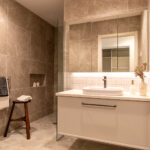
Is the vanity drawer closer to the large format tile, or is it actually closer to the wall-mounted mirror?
the large format tile

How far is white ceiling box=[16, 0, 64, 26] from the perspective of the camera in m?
2.70

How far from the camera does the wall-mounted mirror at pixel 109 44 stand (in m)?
2.05

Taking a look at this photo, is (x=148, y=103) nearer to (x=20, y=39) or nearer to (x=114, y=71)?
(x=114, y=71)

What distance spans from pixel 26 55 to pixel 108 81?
1770mm

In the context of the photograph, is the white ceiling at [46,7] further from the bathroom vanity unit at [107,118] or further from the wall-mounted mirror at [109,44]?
the bathroom vanity unit at [107,118]

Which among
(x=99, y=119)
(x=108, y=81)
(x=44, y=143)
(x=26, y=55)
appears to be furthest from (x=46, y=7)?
(x=44, y=143)

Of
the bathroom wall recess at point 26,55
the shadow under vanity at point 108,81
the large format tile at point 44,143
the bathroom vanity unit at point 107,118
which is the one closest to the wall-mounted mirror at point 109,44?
the shadow under vanity at point 108,81

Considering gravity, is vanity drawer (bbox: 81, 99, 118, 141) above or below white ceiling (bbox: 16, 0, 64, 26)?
below

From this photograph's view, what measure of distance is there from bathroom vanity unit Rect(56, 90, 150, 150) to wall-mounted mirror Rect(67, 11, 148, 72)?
0.68 m

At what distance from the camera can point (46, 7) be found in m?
2.89

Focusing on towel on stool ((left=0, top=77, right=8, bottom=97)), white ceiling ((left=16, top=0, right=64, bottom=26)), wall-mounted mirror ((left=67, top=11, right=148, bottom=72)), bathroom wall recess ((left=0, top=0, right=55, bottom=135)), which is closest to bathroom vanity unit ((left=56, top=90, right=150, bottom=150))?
wall-mounted mirror ((left=67, top=11, right=148, bottom=72))

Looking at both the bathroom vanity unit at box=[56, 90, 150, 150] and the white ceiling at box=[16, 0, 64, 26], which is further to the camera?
the white ceiling at box=[16, 0, 64, 26]

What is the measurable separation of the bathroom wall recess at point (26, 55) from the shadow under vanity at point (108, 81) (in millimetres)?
987

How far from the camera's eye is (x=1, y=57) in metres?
2.33
